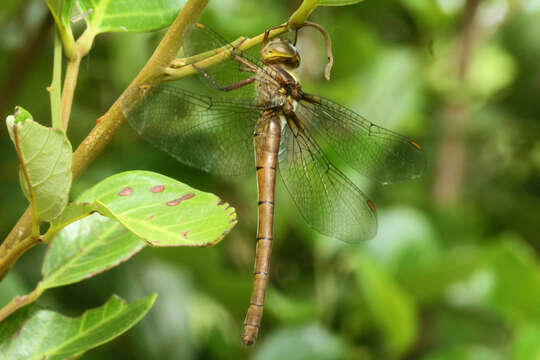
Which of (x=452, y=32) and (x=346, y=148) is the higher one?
(x=452, y=32)

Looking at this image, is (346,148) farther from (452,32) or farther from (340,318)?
(452,32)

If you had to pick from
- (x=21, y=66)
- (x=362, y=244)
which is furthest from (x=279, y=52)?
(x=362, y=244)

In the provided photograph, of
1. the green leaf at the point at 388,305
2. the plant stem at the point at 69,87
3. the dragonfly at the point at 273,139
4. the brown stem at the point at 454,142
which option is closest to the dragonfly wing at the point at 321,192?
the dragonfly at the point at 273,139

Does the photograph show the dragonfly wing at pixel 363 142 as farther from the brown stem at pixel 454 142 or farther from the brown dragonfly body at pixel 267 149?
the brown stem at pixel 454 142

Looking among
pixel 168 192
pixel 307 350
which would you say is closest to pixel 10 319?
pixel 168 192

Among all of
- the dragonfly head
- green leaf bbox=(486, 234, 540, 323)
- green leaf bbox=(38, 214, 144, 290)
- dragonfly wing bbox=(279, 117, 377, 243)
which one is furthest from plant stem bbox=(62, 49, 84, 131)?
green leaf bbox=(486, 234, 540, 323)
